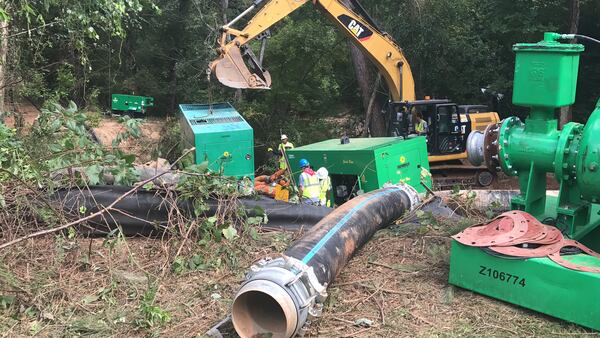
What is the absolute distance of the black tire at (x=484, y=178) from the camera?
43.5 ft

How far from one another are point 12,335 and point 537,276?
3.53 m

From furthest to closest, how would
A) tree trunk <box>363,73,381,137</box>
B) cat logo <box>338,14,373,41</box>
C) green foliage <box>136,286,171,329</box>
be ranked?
tree trunk <box>363,73,381,137</box>
cat logo <box>338,14,373,41</box>
green foliage <box>136,286,171,329</box>

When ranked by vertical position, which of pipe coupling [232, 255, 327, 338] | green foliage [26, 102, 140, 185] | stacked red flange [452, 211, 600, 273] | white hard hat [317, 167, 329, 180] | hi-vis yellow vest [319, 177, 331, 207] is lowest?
hi-vis yellow vest [319, 177, 331, 207]

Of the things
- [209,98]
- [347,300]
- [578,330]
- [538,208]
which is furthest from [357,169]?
[209,98]

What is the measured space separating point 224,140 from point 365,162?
4038 mm

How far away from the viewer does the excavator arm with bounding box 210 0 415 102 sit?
1106cm

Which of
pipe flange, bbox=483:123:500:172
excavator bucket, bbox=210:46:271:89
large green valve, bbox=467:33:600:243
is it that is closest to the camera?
large green valve, bbox=467:33:600:243

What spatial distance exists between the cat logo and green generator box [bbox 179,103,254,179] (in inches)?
126

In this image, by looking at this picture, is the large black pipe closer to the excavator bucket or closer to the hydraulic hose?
the hydraulic hose

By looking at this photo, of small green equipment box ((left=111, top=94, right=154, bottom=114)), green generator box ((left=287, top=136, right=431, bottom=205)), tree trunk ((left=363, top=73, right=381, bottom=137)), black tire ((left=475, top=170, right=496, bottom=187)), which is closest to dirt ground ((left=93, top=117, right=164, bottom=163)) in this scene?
green generator box ((left=287, top=136, right=431, bottom=205))

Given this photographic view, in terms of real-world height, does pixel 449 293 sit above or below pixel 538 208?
below

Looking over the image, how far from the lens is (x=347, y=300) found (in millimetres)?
4125

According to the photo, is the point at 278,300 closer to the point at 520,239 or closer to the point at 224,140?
the point at 520,239

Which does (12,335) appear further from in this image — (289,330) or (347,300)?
(347,300)
